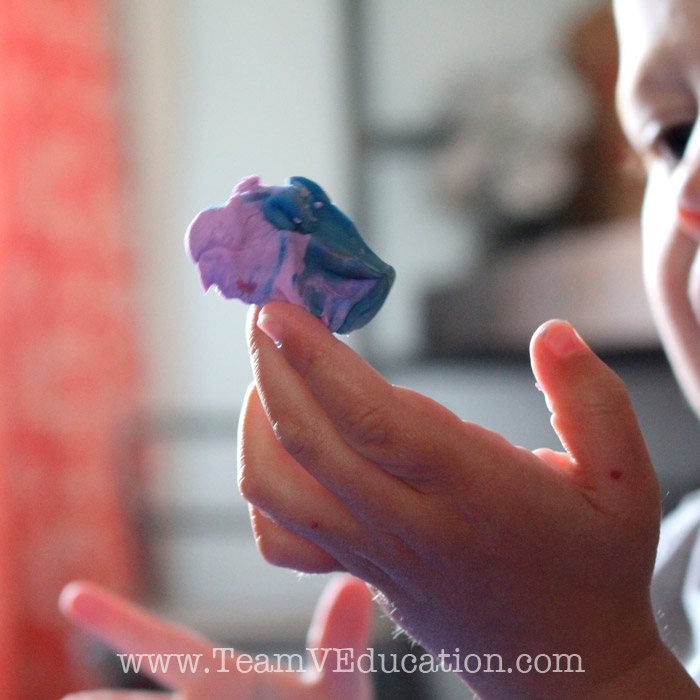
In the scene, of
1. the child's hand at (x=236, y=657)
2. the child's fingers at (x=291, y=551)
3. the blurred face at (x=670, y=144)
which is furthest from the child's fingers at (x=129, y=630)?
the blurred face at (x=670, y=144)

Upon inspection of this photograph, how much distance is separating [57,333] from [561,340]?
1.72 m

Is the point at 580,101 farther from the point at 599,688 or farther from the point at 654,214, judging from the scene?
the point at 599,688

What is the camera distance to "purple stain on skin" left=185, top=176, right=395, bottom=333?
0.40 meters

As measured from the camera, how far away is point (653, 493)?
41 cm

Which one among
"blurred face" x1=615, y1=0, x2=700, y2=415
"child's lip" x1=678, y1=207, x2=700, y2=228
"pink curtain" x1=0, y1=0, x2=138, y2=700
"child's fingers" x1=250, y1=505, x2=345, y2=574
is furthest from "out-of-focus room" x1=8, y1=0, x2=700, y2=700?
"child's fingers" x1=250, y1=505, x2=345, y2=574

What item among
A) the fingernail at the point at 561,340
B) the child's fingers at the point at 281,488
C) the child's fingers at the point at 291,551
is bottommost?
the child's fingers at the point at 291,551

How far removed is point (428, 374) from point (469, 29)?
Result: 95 centimetres

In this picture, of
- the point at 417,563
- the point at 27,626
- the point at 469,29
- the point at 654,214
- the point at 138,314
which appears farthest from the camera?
the point at 138,314

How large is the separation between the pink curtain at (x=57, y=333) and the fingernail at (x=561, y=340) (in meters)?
1.61

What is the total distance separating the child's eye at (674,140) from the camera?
2.21 feet

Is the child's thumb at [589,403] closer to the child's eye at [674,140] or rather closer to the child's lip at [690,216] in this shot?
the child's lip at [690,216]

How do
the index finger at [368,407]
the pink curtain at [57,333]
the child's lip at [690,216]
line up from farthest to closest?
the pink curtain at [57,333] < the child's lip at [690,216] < the index finger at [368,407]

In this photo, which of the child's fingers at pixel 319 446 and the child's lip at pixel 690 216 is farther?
Result: the child's lip at pixel 690 216

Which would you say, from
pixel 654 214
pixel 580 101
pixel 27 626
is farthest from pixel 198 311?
pixel 654 214
